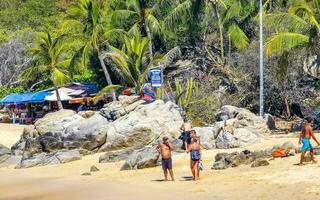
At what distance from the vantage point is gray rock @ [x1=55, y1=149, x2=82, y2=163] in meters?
22.4

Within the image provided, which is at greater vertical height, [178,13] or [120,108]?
[178,13]

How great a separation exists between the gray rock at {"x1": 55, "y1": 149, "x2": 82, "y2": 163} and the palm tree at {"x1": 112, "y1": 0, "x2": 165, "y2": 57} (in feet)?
51.0

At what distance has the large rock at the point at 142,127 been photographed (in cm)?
2369

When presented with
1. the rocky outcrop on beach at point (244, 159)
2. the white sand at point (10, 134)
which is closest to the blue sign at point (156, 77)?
the rocky outcrop on beach at point (244, 159)

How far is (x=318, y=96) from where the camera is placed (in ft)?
96.0

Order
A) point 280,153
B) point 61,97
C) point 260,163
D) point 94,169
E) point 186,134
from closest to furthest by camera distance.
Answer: point 260,163 < point 280,153 < point 94,169 < point 186,134 < point 61,97

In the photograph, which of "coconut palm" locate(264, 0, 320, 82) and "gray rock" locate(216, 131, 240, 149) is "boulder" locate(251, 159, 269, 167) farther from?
"coconut palm" locate(264, 0, 320, 82)

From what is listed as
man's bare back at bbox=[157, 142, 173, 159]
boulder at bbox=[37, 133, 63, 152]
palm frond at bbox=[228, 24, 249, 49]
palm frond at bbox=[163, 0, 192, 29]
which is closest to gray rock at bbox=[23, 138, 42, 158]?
boulder at bbox=[37, 133, 63, 152]

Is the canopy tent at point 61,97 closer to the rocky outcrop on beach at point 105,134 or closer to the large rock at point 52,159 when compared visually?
the rocky outcrop on beach at point 105,134

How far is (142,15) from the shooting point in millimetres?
38062

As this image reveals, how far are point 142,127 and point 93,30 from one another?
548 inches

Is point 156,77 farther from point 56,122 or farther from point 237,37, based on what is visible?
point 237,37

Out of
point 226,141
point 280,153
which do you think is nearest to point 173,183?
A: point 280,153

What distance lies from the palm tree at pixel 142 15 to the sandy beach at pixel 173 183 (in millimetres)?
17708
